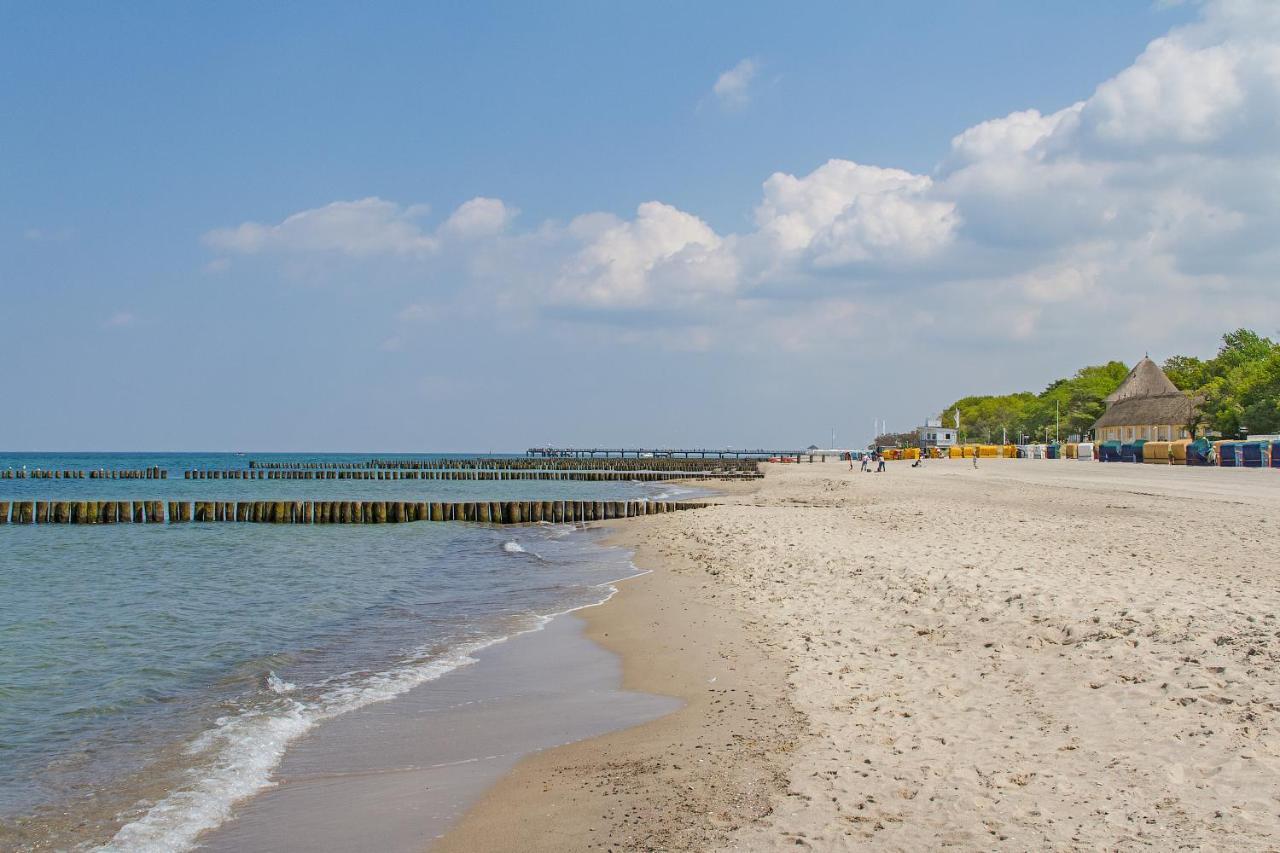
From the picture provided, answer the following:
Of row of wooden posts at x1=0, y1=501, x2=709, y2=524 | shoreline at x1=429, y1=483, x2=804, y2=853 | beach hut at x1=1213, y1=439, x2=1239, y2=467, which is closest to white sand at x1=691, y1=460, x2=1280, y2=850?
shoreline at x1=429, y1=483, x2=804, y2=853

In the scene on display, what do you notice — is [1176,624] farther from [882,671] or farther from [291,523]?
[291,523]

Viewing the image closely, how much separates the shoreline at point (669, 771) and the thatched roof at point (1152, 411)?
79673 mm

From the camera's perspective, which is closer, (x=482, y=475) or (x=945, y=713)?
(x=945, y=713)

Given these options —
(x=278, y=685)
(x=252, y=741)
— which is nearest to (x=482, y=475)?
(x=278, y=685)

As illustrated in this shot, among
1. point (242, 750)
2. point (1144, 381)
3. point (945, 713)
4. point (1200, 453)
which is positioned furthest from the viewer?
point (1144, 381)

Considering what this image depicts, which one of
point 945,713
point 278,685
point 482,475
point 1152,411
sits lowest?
point 482,475

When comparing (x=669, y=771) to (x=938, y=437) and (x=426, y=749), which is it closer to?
(x=426, y=749)

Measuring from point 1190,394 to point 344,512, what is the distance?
74.3m

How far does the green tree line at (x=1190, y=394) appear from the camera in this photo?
62406mm

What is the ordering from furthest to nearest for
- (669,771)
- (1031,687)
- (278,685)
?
(278,685) → (1031,687) → (669,771)

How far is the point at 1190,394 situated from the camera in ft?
258

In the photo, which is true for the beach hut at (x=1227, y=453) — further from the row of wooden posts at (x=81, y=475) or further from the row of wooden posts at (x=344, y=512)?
the row of wooden posts at (x=81, y=475)

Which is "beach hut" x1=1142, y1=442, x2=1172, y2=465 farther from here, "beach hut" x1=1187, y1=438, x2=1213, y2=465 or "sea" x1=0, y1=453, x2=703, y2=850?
"sea" x1=0, y1=453, x2=703, y2=850

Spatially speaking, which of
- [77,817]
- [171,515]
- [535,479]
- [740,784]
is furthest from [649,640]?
[535,479]
